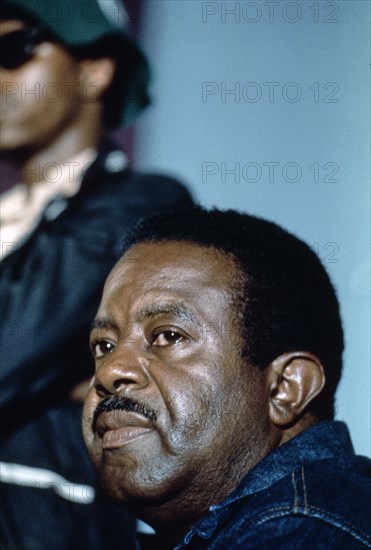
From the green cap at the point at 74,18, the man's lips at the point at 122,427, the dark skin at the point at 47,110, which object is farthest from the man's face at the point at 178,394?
the green cap at the point at 74,18

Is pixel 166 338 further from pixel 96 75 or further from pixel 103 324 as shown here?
pixel 96 75

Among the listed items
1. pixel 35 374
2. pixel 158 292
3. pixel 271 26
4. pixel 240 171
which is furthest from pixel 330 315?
pixel 271 26

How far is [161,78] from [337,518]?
114 cm

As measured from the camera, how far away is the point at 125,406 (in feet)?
3.98

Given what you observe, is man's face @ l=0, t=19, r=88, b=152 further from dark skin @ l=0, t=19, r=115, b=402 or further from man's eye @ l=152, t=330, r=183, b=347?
man's eye @ l=152, t=330, r=183, b=347

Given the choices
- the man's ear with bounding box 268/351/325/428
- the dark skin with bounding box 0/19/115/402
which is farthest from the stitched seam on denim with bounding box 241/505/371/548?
the dark skin with bounding box 0/19/115/402

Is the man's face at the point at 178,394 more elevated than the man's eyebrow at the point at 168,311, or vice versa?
the man's eyebrow at the point at 168,311

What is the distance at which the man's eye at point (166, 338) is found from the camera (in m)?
1.25

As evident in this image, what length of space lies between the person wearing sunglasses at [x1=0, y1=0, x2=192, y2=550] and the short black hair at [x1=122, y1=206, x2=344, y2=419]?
0.67ft

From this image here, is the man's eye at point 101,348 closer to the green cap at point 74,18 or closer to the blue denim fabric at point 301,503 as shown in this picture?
the blue denim fabric at point 301,503

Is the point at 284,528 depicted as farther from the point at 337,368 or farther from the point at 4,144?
the point at 4,144

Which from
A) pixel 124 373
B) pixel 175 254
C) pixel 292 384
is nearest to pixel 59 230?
pixel 175 254

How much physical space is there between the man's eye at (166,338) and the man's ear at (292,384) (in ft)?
0.49

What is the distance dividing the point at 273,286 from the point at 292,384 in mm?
159
